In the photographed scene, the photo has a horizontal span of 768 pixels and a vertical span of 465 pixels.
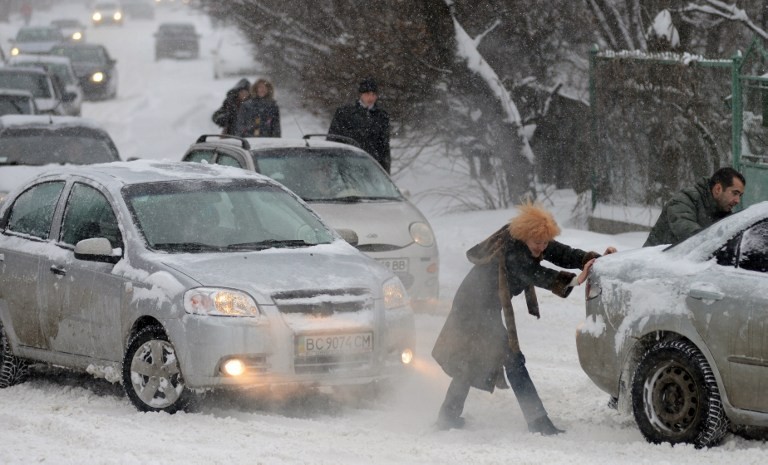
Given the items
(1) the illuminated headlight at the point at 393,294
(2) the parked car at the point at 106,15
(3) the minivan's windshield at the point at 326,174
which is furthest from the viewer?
(2) the parked car at the point at 106,15

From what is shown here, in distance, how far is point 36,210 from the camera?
9.69 m

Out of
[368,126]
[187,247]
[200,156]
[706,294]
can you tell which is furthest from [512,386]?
[368,126]

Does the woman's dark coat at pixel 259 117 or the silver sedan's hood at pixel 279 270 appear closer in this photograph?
the silver sedan's hood at pixel 279 270

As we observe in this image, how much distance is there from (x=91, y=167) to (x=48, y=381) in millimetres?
1410

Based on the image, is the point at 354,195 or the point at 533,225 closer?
the point at 533,225

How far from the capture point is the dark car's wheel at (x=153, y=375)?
8.03 m

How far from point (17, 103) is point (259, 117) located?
9495 mm

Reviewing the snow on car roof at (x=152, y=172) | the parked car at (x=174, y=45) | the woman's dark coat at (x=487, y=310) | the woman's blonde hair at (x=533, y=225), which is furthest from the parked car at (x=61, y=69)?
the woman's blonde hair at (x=533, y=225)

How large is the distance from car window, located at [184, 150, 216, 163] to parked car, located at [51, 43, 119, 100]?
94.2 feet

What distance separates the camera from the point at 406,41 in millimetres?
18312

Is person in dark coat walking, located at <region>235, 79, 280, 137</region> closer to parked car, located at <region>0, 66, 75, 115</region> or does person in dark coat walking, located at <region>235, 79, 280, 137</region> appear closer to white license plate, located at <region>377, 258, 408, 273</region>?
white license plate, located at <region>377, 258, 408, 273</region>

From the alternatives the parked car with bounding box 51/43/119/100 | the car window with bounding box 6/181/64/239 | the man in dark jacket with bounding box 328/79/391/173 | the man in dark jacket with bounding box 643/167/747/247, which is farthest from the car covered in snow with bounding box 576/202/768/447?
the parked car with bounding box 51/43/119/100

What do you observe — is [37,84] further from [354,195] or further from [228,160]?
[354,195]

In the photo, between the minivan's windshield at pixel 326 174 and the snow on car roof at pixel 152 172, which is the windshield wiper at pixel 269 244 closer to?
the snow on car roof at pixel 152 172
